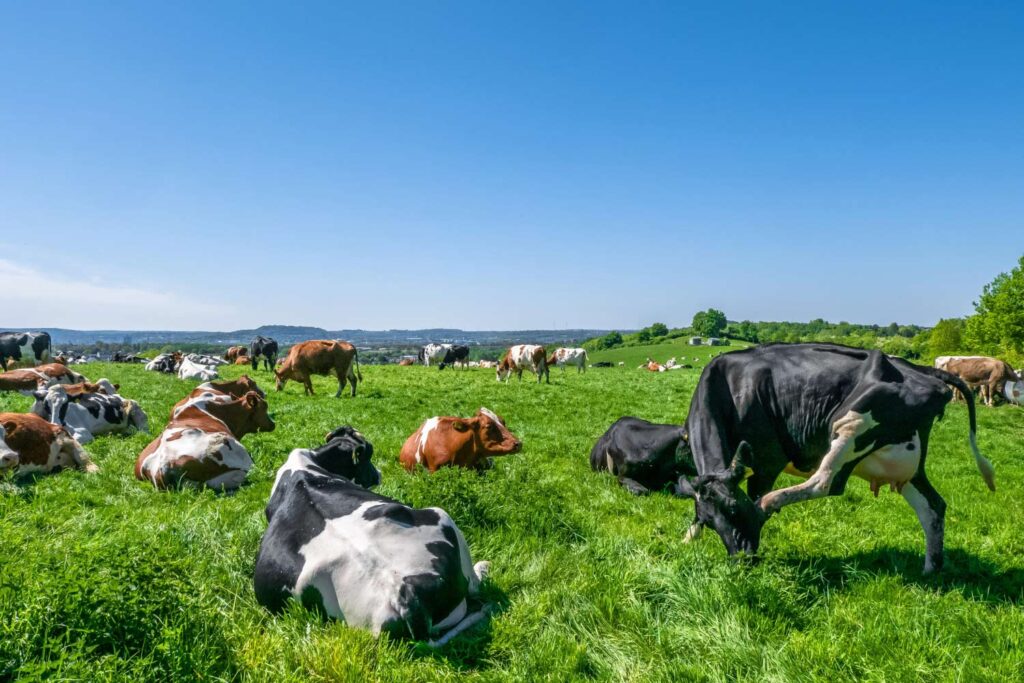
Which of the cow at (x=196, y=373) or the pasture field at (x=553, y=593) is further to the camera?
the cow at (x=196, y=373)

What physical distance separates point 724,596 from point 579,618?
113 centimetres

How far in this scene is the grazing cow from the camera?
7.25 m

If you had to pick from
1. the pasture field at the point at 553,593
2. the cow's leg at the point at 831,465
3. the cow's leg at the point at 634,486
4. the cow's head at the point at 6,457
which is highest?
the cow's leg at the point at 831,465

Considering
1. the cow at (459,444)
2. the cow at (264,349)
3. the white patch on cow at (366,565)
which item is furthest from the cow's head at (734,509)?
the cow at (264,349)

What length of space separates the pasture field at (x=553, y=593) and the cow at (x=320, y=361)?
12.4 metres

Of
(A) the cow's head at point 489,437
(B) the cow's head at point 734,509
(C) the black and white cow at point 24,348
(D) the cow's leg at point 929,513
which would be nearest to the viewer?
(B) the cow's head at point 734,509

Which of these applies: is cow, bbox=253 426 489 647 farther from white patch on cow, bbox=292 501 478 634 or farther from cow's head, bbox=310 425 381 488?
cow's head, bbox=310 425 381 488

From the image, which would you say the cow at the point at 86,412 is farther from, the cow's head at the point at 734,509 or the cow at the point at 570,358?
the cow at the point at 570,358

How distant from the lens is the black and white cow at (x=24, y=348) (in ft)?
A: 82.4

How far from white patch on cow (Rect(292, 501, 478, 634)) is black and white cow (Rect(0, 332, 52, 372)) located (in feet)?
97.7

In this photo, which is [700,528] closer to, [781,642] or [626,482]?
[781,642]

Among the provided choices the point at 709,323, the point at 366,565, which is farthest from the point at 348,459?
the point at 709,323

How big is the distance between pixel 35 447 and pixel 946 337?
74.3m

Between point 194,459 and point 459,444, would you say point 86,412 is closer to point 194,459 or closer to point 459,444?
point 194,459
